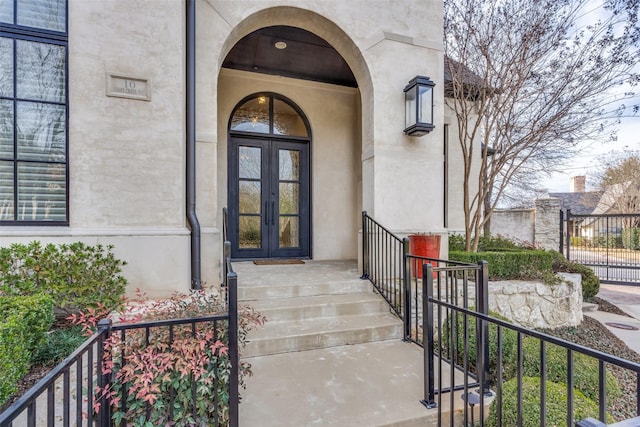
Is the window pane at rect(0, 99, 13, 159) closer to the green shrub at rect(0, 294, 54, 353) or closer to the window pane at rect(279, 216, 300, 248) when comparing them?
the green shrub at rect(0, 294, 54, 353)

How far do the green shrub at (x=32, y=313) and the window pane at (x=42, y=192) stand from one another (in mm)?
1074

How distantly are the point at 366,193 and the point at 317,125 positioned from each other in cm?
206

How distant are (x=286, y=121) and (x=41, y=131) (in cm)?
354

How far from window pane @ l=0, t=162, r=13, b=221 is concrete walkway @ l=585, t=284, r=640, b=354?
7594 mm

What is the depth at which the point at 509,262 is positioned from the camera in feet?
16.0

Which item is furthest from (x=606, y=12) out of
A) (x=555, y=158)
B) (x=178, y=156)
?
(x=178, y=156)

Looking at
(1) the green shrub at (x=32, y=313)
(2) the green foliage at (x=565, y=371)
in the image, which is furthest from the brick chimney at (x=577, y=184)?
(1) the green shrub at (x=32, y=313)

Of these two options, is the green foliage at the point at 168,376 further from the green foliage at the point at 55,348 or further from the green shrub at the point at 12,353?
the green foliage at the point at 55,348

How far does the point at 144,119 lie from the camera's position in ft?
11.3

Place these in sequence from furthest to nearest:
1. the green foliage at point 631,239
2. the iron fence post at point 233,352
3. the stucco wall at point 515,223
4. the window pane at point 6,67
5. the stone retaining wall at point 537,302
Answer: the stucco wall at point 515,223 < the green foliage at point 631,239 < the stone retaining wall at point 537,302 < the window pane at point 6,67 < the iron fence post at point 233,352

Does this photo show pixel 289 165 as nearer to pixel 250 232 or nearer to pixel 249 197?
pixel 249 197

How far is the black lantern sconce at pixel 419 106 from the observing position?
4254 millimetres

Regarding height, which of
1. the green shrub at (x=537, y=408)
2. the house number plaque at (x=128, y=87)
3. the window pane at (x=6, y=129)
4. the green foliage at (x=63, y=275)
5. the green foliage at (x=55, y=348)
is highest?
the house number plaque at (x=128, y=87)

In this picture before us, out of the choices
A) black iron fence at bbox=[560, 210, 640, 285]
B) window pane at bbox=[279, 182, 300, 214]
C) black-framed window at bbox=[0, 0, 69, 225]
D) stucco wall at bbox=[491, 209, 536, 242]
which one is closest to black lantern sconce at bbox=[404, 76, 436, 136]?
window pane at bbox=[279, 182, 300, 214]
